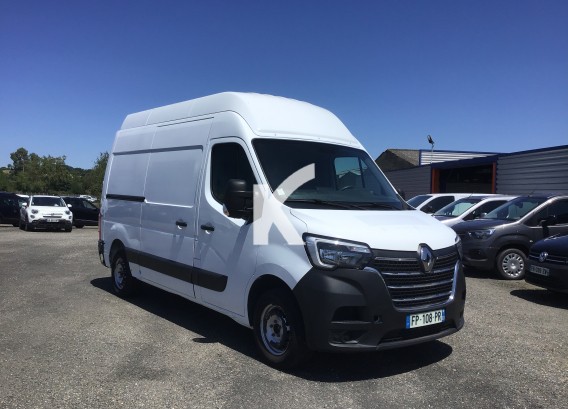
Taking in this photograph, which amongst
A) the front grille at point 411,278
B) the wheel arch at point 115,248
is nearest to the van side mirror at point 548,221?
the front grille at point 411,278

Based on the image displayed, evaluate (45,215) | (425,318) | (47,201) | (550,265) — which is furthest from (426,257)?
(47,201)

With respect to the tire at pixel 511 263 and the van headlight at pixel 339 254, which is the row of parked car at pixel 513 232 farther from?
the van headlight at pixel 339 254

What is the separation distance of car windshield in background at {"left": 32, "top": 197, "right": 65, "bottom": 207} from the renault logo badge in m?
21.4

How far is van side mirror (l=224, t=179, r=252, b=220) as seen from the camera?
15.3ft

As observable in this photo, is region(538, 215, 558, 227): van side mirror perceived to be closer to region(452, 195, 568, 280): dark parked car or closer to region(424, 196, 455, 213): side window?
region(452, 195, 568, 280): dark parked car

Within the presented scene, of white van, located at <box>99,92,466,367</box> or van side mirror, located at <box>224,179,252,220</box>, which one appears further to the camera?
van side mirror, located at <box>224,179,252,220</box>

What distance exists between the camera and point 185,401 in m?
3.89

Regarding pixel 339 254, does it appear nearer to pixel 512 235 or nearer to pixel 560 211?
pixel 512 235

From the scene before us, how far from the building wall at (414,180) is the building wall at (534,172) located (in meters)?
6.61

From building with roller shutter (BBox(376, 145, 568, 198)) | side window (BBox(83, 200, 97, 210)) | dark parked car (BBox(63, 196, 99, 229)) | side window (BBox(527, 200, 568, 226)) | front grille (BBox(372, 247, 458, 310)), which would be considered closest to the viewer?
front grille (BBox(372, 247, 458, 310))

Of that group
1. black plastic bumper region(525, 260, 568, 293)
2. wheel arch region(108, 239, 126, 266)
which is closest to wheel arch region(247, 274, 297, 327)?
wheel arch region(108, 239, 126, 266)

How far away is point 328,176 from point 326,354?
1871 mm

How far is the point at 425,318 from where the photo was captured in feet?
14.5

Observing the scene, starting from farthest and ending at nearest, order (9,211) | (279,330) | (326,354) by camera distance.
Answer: (9,211) → (326,354) → (279,330)
